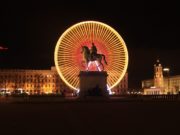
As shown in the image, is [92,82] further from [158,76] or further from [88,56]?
[158,76]

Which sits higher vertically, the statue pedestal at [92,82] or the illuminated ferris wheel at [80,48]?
the illuminated ferris wheel at [80,48]

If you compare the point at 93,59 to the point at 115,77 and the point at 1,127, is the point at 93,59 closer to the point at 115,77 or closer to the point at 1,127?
the point at 115,77

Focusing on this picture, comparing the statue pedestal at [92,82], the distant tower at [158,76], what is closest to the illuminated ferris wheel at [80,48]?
the statue pedestal at [92,82]

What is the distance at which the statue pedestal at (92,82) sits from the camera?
52094 millimetres

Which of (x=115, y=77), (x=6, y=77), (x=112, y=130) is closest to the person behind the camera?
(x=112, y=130)

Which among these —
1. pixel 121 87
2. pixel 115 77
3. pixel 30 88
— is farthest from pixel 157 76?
pixel 115 77

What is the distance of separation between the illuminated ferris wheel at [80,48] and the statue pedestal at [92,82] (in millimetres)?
1042

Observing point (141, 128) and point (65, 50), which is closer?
point (141, 128)

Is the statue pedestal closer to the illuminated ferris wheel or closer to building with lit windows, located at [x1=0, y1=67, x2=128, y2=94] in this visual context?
the illuminated ferris wheel

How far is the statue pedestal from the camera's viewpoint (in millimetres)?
52094

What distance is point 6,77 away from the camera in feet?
410

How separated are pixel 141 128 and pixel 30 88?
11643 cm

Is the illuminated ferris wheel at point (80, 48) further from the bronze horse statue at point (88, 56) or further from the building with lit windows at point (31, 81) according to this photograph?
the building with lit windows at point (31, 81)

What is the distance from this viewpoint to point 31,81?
129 m
